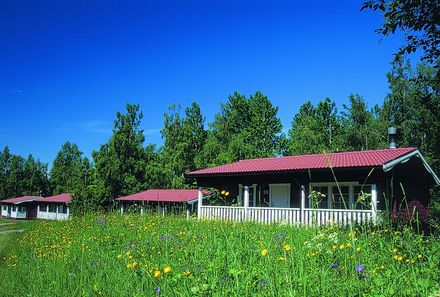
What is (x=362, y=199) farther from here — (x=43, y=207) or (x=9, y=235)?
(x=43, y=207)

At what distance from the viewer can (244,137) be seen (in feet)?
144

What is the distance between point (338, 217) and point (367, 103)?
25.4 metres

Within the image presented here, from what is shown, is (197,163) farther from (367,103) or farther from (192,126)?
(367,103)

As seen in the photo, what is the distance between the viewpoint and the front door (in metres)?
19.4

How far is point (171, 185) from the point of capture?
4166 cm

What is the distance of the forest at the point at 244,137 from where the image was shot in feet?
110

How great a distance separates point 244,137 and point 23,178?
54603 millimetres

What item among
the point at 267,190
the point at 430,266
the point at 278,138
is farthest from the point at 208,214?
the point at 278,138

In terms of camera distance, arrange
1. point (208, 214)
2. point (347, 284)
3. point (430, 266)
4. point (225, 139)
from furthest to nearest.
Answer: point (225, 139) → point (208, 214) → point (430, 266) → point (347, 284)

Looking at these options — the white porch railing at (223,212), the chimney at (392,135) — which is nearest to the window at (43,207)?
the white porch railing at (223,212)

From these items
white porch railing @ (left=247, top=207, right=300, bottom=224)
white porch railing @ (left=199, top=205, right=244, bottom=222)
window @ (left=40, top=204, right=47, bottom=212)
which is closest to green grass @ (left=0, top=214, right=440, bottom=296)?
white porch railing @ (left=247, top=207, right=300, bottom=224)

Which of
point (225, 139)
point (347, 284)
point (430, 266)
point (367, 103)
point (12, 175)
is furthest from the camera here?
point (12, 175)

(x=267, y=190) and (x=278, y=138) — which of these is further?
(x=278, y=138)

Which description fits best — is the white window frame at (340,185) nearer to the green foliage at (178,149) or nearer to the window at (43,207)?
the green foliage at (178,149)
